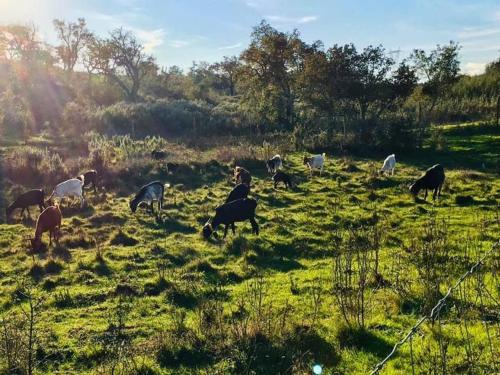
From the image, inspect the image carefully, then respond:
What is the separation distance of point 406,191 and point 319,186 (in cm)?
447

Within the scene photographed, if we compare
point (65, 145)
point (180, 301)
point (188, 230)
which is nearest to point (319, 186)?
point (188, 230)

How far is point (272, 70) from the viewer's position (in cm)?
5503

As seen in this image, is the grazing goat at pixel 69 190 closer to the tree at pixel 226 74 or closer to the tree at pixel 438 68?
the tree at pixel 438 68

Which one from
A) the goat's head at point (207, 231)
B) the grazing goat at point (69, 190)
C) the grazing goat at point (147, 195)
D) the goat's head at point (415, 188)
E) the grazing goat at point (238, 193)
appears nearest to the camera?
the goat's head at point (207, 231)

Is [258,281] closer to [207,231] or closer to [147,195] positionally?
[207,231]

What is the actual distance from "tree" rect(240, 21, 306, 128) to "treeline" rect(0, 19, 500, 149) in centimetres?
11

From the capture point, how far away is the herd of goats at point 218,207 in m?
17.2

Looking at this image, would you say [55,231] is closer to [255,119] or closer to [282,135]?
[282,135]

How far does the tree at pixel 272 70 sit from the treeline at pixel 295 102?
0.37 feet

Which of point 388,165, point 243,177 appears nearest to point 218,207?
point 243,177

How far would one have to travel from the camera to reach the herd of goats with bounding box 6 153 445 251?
17156 mm

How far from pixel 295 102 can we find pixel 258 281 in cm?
5286

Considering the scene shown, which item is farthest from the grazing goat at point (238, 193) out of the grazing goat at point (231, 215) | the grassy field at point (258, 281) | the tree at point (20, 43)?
the tree at point (20, 43)

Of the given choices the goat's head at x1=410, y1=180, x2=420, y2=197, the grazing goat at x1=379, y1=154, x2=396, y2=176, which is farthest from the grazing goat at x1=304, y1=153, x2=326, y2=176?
the goat's head at x1=410, y1=180, x2=420, y2=197
